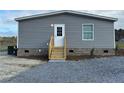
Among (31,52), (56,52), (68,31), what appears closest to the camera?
(56,52)

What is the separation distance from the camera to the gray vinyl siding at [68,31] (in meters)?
20.4

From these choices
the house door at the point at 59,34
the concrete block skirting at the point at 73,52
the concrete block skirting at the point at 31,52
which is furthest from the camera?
the concrete block skirting at the point at 31,52

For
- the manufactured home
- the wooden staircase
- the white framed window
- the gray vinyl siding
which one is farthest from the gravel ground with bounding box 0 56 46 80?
the white framed window

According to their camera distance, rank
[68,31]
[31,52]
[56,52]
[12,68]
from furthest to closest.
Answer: [31,52]
[68,31]
[56,52]
[12,68]

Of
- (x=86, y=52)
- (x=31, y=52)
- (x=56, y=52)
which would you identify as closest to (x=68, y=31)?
(x=86, y=52)

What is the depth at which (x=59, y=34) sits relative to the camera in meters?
20.4

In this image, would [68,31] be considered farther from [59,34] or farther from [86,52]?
[86,52]

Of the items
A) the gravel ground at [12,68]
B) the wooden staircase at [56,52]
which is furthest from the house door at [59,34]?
the gravel ground at [12,68]

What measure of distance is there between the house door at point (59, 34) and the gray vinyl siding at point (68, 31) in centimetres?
22

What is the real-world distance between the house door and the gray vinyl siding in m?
0.22

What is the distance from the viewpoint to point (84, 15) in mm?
20203

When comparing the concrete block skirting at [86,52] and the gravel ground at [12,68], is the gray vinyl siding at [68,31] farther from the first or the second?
the gravel ground at [12,68]

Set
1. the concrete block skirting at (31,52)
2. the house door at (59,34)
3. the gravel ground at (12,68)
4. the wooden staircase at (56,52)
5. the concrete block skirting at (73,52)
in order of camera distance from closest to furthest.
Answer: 1. the gravel ground at (12,68)
2. the wooden staircase at (56,52)
3. the house door at (59,34)
4. the concrete block skirting at (73,52)
5. the concrete block skirting at (31,52)

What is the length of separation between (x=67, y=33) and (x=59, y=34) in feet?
1.94
